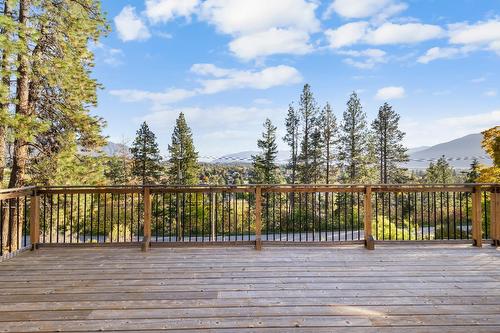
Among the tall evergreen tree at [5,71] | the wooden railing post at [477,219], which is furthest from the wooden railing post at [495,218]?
the tall evergreen tree at [5,71]

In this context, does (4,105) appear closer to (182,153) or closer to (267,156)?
(182,153)

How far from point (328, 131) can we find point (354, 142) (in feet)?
7.42

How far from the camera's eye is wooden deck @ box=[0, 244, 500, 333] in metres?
2.32

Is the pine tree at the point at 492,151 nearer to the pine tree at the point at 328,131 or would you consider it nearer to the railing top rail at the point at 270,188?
the pine tree at the point at 328,131

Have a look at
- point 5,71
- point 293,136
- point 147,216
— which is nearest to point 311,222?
point 293,136

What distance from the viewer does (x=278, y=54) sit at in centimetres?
2062

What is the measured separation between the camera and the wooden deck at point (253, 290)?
2320 millimetres

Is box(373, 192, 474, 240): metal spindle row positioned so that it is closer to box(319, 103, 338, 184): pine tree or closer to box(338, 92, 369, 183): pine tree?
box(338, 92, 369, 183): pine tree

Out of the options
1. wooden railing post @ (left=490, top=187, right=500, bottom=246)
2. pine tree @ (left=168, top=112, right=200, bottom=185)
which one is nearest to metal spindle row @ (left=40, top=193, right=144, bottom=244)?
wooden railing post @ (left=490, top=187, right=500, bottom=246)

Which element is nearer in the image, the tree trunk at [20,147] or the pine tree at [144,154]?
the tree trunk at [20,147]

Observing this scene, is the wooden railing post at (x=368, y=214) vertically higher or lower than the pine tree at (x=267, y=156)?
lower

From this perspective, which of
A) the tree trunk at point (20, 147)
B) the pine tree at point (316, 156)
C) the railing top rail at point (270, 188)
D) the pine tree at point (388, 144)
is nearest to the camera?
the railing top rail at point (270, 188)

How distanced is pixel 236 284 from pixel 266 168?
22.7 m

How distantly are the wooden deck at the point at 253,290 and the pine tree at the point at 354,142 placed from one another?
67.8ft
